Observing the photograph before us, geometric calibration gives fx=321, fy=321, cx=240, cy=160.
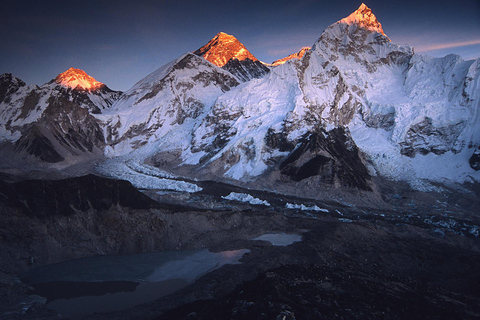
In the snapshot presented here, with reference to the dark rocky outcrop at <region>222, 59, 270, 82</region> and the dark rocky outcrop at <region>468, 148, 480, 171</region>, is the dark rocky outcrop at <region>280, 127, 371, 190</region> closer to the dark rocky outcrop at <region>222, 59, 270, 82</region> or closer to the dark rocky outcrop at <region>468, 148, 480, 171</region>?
the dark rocky outcrop at <region>468, 148, 480, 171</region>

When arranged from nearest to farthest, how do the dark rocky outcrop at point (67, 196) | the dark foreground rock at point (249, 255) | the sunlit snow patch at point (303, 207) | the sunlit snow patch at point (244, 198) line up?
1. the dark foreground rock at point (249, 255)
2. the dark rocky outcrop at point (67, 196)
3. the sunlit snow patch at point (303, 207)
4. the sunlit snow patch at point (244, 198)

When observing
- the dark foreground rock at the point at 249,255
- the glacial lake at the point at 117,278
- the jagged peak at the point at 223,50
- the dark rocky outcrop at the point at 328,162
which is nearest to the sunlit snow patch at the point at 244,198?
the dark foreground rock at the point at 249,255

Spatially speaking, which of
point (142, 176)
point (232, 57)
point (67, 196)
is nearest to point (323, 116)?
point (142, 176)

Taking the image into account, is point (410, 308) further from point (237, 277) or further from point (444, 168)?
point (444, 168)

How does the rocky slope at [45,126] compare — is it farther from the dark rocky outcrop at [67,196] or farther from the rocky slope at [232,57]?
the rocky slope at [232,57]

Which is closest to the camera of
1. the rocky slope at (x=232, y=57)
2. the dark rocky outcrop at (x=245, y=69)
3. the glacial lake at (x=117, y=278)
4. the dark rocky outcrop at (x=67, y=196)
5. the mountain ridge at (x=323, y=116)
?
the glacial lake at (x=117, y=278)

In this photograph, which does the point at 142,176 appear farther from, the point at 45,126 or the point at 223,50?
the point at 223,50
